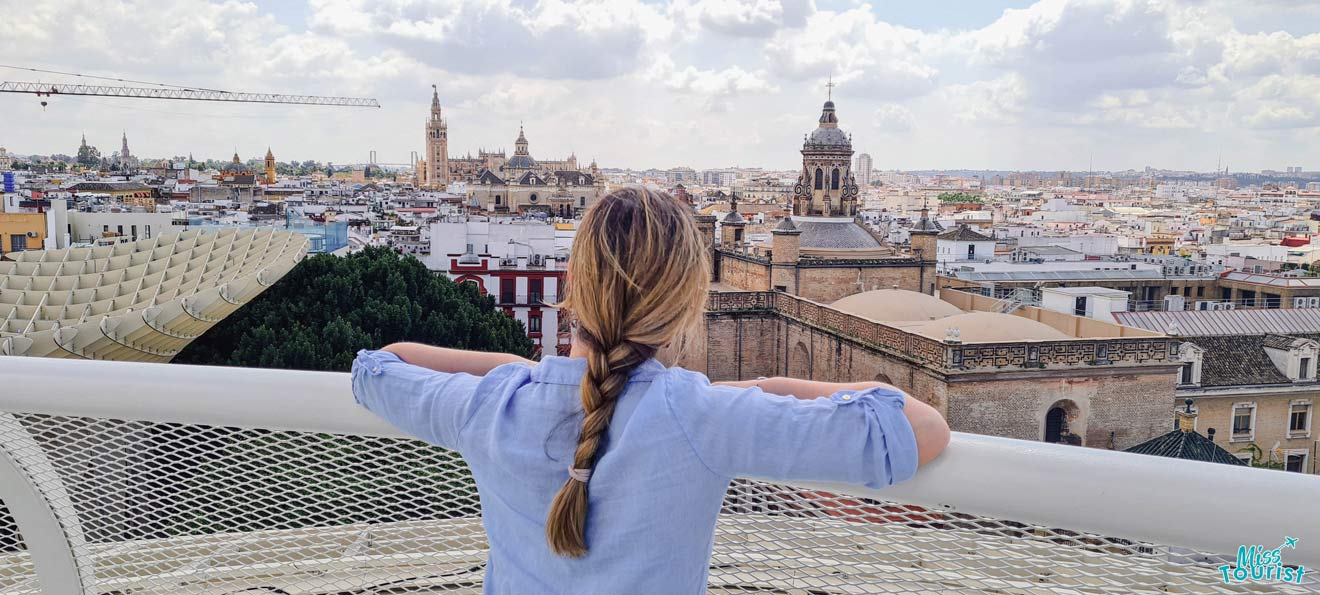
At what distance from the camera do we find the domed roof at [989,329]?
60.4 ft

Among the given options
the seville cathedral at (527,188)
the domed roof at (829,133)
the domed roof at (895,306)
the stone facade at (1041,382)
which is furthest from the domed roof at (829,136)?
the seville cathedral at (527,188)

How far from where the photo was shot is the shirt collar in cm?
130

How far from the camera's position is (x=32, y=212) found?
32844mm

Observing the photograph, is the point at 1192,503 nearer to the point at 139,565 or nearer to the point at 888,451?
the point at 888,451

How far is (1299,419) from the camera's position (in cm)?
2045

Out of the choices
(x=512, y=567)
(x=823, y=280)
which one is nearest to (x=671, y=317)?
(x=512, y=567)

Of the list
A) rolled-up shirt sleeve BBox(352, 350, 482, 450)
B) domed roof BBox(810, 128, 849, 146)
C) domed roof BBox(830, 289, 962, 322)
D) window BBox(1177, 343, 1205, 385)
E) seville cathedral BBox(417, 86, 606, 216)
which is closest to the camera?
rolled-up shirt sleeve BBox(352, 350, 482, 450)

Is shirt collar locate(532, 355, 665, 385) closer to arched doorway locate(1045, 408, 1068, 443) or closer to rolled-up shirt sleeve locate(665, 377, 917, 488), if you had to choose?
rolled-up shirt sleeve locate(665, 377, 917, 488)

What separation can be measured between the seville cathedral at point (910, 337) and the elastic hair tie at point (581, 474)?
10770 mm

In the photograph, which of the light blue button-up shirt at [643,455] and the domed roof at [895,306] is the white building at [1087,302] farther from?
the light blue button-up shirt at [643,455]

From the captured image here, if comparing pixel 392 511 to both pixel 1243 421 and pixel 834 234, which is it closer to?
pixel 1243 421

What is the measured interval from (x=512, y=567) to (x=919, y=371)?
17.0 m

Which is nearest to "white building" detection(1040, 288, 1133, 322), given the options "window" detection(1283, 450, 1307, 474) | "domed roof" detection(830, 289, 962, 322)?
"domed roof" detection(830, 289, 962, 322)

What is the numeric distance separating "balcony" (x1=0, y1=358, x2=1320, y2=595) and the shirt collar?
283mm
